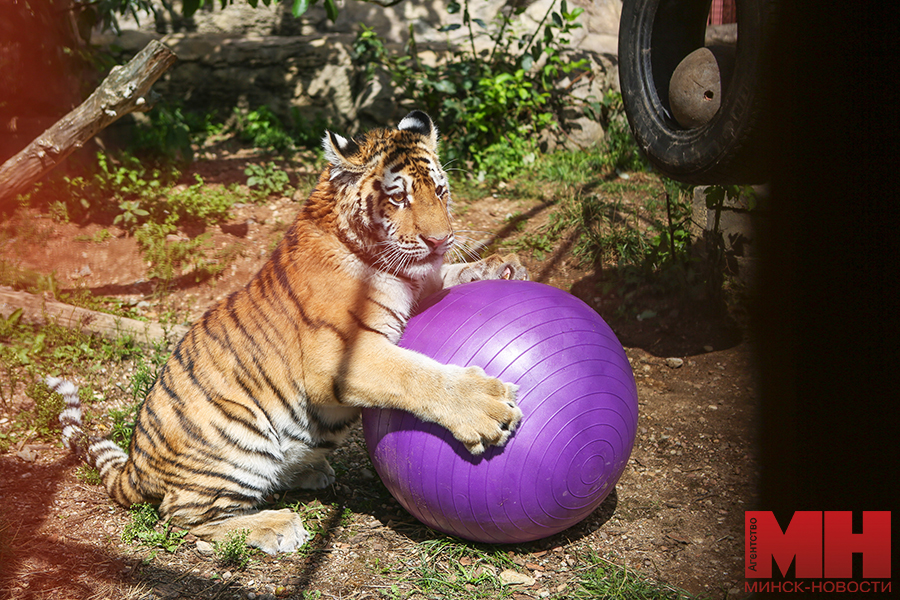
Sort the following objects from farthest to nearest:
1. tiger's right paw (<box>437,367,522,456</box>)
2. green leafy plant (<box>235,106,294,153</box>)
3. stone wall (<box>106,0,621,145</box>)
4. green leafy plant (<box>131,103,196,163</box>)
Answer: stone wall (<box>106,0,621,145</box>)
green leafy plant (<box>235,106,294,153</box>)
green leafy plant (<box>131,103,196,163</box>)
tiger's right paw (<box>437,367,522,456</box>)

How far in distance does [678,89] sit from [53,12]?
5489 mm

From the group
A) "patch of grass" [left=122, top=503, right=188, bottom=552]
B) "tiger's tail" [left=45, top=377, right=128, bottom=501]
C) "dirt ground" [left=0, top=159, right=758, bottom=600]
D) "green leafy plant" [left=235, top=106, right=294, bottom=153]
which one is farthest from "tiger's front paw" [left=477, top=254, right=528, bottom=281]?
"green leafy plant" [left=235, top=106, right=294, bottom=153]

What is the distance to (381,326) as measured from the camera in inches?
118

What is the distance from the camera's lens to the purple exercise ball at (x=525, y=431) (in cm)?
262

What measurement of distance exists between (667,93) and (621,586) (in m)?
3.15

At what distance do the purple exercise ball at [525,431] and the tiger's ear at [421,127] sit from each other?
856 millimetres

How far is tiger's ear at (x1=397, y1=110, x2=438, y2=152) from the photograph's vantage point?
328cm

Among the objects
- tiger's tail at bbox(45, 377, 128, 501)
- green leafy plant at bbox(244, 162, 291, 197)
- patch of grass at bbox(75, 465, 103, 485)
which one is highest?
green leafy plant at bbox(244, 162, 291, 197)

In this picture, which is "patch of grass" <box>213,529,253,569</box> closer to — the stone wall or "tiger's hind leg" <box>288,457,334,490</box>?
"tiger's hind leg" <box>288,457,334,490</box>

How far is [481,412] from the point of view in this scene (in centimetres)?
258

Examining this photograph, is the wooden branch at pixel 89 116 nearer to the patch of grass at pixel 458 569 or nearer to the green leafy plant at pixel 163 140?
the green leafy plant at pixel 163 140

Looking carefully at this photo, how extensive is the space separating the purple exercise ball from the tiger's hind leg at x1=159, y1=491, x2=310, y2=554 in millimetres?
622

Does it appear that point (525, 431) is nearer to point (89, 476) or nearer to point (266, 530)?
point (266, 530)

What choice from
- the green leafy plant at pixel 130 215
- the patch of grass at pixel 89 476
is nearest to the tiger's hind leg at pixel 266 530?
the patch of grass at pixel 89 476
